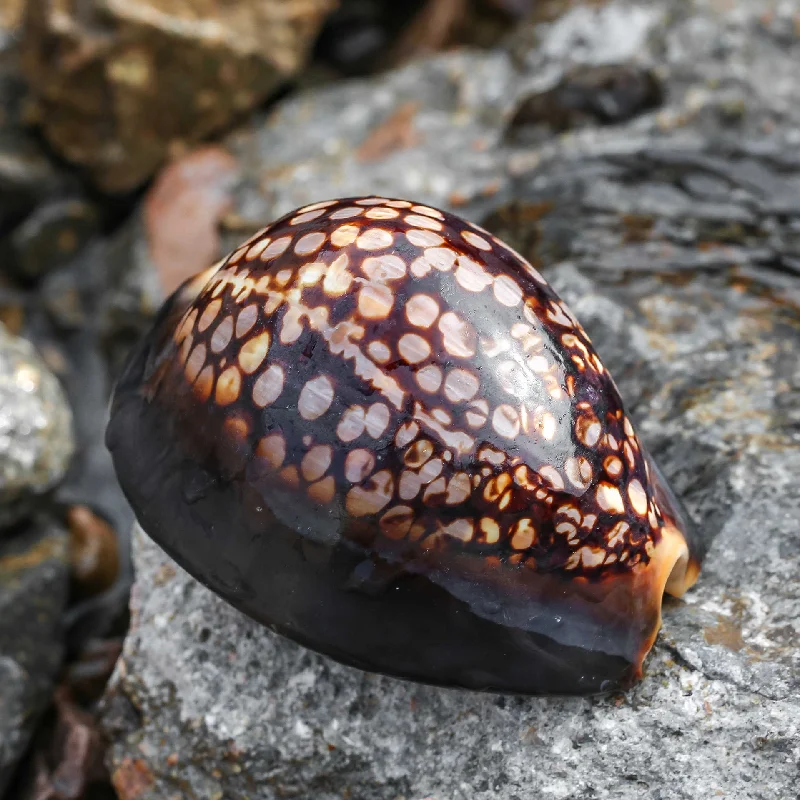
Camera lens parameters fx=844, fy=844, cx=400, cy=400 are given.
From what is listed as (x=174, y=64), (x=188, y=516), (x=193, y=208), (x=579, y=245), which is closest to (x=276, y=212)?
(x=193, y=208)

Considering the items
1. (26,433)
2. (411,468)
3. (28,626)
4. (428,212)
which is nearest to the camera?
(411,468)

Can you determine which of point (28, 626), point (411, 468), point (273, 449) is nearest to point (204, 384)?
point (273, 449)

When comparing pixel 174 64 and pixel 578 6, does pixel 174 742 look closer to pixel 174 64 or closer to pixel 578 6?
pixel 174 64

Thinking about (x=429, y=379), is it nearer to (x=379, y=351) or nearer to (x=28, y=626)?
(x=379, y=351)

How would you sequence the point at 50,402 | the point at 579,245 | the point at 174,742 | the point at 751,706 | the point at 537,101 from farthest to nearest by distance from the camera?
the point at 537,101
the point at 50,402
the point at 579,245
the point at 174,742
the point at 751,706

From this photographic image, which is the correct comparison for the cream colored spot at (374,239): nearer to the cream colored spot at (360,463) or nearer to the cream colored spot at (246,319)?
the cream colored spot at (246,319)

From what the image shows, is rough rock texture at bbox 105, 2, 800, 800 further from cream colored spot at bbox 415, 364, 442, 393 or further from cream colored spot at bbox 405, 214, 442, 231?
cream colored spot at bbox 405, 214, 442, 231

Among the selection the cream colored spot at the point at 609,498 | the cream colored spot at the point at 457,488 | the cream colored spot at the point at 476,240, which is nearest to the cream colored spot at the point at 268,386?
the cream colored spot at the point at 457,488
